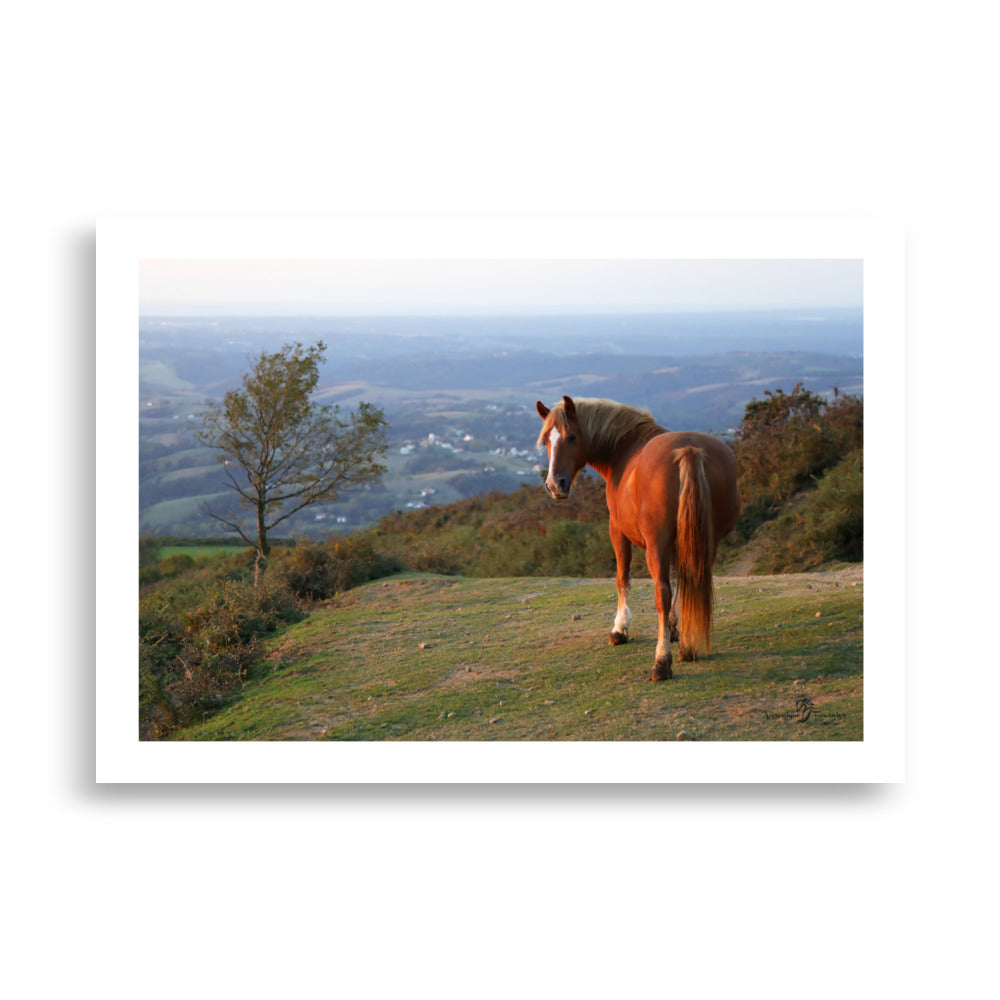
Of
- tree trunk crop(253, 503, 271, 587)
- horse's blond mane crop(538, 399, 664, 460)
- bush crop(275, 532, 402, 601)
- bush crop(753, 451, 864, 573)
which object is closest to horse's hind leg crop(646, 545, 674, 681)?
horse's blond mane crop(538, 399, 664, 460)

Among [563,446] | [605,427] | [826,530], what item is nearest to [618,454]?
[605,427]

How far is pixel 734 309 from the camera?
5.13 metres

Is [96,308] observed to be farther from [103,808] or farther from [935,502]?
[935,502]

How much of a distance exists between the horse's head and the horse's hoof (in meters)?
1.11

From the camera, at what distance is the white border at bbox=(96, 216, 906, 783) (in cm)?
440

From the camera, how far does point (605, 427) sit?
15.4 feet

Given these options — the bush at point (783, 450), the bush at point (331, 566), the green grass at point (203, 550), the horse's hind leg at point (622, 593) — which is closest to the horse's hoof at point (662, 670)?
the horse's hind leg at point (622, 593)

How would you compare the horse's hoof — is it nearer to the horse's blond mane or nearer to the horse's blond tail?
the horse's blond tail

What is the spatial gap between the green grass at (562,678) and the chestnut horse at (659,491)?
27 cm

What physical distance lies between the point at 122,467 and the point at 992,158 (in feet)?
17.7

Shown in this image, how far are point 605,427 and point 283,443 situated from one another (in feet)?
10.3

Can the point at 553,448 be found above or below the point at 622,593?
above

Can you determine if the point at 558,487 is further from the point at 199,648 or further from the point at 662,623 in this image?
the point at 199,648

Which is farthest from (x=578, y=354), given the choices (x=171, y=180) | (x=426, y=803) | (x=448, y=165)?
(x=426, y=803)
